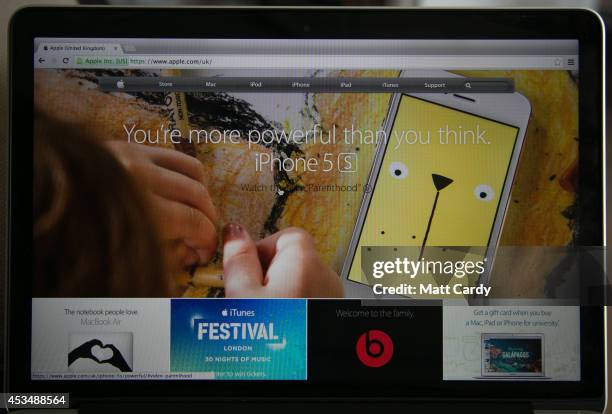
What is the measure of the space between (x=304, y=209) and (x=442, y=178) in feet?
0.51

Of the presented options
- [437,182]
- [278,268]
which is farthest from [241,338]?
[437,182]

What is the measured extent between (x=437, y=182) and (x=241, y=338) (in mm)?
275

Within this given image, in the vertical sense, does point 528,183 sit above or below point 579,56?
below

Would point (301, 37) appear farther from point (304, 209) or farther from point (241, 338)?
point (241, 338)

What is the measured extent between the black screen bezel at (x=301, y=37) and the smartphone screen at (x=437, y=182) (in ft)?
0.30

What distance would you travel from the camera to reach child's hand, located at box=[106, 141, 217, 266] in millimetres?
Answer: 583

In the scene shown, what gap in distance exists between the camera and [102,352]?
0.58 metres

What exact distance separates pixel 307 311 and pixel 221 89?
0.26 meters

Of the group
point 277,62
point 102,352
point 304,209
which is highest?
point 277,62

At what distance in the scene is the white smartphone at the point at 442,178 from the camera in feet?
1.92

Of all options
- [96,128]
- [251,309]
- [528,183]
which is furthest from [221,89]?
[528,183]

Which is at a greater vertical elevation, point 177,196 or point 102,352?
point 177,196

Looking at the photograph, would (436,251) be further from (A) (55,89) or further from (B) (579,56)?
(A) (55,89)

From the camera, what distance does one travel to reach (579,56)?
0.59 meters
